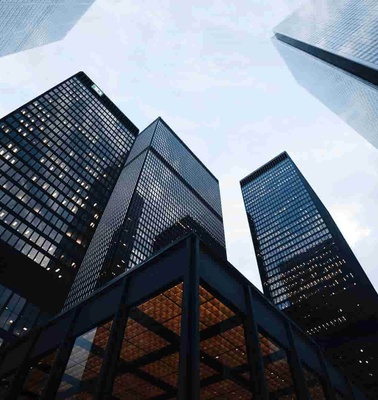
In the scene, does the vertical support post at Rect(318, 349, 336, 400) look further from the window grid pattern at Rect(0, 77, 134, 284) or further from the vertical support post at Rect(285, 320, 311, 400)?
the window grid pattern at Rect(0, 77, 134, 284)

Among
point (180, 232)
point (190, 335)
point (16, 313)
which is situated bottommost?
point (190, 335)

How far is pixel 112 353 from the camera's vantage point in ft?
43.1

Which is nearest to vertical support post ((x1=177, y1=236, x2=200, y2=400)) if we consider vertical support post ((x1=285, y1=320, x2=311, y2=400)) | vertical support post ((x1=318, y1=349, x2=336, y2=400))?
vertical support post ((x1=285, y1=320, x2=311, y2=400))

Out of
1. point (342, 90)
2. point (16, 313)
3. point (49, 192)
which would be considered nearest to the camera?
point (16, 313)

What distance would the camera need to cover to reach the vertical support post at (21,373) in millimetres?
17266

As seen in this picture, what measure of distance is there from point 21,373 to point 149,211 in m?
105

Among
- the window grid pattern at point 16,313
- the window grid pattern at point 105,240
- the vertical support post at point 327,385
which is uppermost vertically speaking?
the window grid pattern at point 105,240

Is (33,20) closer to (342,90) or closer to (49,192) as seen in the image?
(49,192)

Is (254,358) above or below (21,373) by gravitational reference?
below


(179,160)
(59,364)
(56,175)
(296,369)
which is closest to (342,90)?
(179,160)

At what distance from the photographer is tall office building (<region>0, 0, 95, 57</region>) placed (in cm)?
6375

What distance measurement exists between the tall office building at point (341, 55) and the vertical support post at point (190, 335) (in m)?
96.3

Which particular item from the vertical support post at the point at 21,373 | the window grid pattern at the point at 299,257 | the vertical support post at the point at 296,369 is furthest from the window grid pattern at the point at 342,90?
the vertical support post at the point at 21,373

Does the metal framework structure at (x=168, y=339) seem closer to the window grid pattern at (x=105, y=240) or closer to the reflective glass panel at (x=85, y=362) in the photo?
the reflective glass panel at (x=85, y=362)
